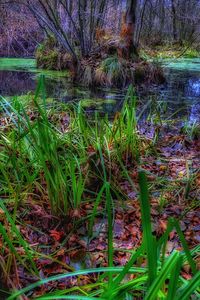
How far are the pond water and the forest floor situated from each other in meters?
2.38

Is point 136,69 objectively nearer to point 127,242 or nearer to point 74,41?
point 74,41

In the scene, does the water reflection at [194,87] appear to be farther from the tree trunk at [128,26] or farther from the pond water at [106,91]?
the tree trunk at [128,26]

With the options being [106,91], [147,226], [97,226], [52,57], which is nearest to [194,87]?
[106,91]

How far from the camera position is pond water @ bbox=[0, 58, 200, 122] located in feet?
17.9

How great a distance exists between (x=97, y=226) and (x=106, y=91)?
5.29 metres

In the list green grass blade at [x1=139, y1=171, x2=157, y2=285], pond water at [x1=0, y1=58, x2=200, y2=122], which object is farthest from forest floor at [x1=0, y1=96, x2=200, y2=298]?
pond water at [x1=0, y1=58, x2=200, y2=122]

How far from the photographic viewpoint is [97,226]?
75.6 inches

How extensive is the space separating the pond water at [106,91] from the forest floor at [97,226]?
238 cm

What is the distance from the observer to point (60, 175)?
6.01 ft

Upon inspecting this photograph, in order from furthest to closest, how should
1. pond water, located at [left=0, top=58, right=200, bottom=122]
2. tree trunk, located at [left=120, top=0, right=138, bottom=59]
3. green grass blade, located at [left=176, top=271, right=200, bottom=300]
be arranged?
tree trunk, located at [left=120, top=0, right=138, bottom=59] < pond water, located at [left=0, top=58, right=200, bottom=122] < green grass blade, located at [left=176, top=271, right=200, bottom=300]

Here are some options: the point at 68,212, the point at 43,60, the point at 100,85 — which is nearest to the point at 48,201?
the point at 68,212

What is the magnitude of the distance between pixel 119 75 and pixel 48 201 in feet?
19.9

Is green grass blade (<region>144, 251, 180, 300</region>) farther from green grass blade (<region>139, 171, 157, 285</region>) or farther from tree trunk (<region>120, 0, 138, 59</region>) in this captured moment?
tree trunk (<region>120, 0, 138, 59</region>)

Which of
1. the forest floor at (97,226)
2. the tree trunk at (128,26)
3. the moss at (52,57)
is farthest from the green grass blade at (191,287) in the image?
the moss at (52,57)
